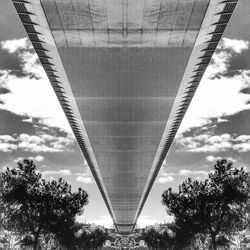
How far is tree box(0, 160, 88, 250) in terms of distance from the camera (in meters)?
40.3

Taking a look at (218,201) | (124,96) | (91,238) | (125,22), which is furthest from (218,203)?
(91,238)

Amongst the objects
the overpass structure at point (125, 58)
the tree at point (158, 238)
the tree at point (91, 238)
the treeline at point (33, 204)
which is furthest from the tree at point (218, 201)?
the tree at point (91, 238)

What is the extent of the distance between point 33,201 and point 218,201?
21.0 m

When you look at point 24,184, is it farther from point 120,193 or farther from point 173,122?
point 120,193

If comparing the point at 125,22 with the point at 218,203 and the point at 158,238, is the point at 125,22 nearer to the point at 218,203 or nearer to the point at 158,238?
the point at 218,203

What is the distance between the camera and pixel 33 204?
42.5m

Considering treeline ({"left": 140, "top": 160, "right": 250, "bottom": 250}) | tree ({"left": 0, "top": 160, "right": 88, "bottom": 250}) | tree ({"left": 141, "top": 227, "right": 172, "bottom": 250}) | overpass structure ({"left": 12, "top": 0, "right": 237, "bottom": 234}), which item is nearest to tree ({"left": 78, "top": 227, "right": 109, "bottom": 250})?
tree ({"left": 141, "top": 227, "right": 172, "bottom": 250})

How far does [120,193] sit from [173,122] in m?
45.1

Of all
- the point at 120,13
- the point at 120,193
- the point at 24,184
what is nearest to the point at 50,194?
the point at 24,184

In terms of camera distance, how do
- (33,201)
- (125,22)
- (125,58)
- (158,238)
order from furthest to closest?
(158,238), (33,201), (125,58), (125,22)

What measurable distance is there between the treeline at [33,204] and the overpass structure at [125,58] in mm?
9510

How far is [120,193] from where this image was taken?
94.1 metres

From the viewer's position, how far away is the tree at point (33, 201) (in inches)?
1588

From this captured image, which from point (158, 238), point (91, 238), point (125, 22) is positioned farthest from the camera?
point (91, 238)
